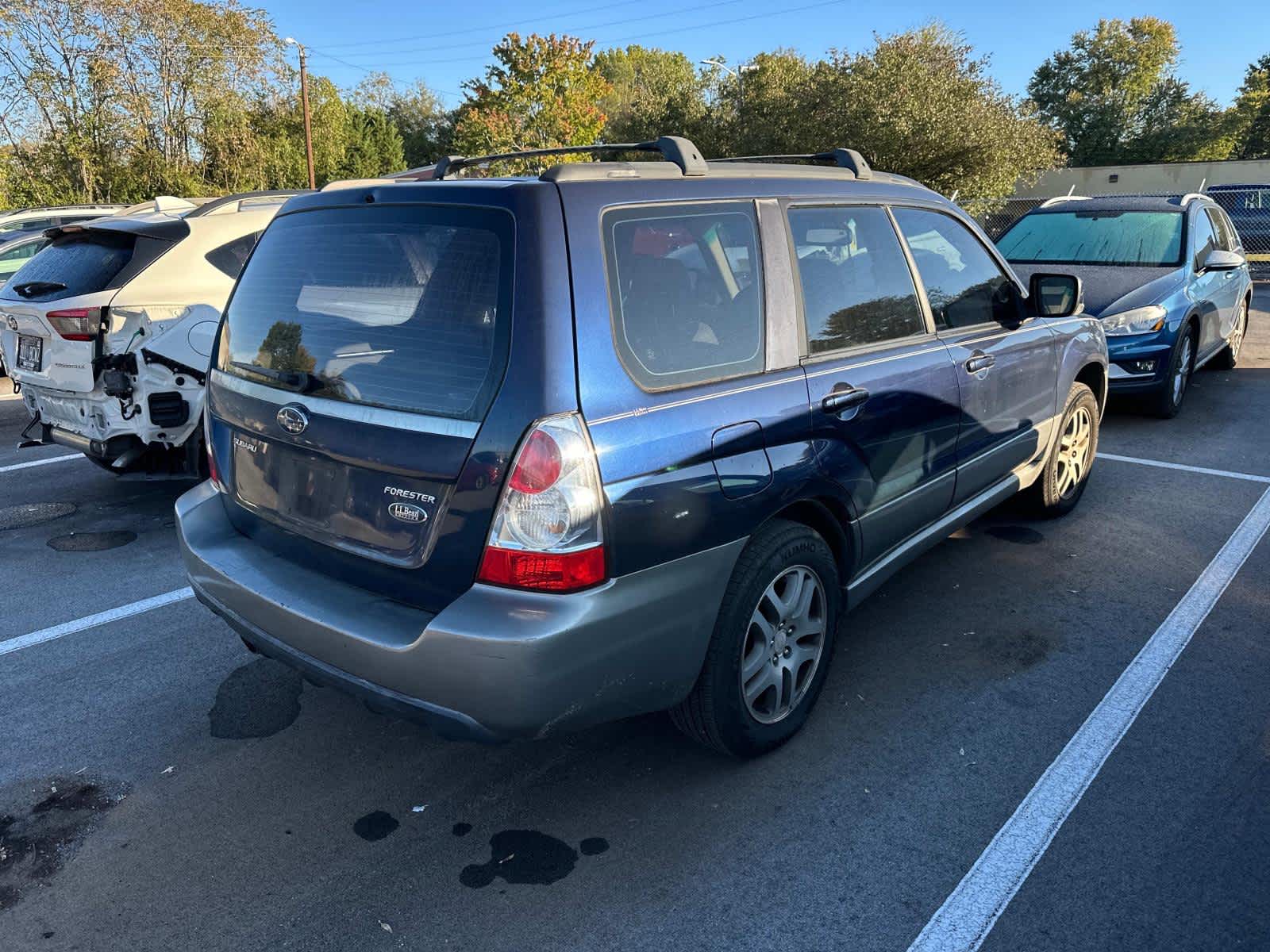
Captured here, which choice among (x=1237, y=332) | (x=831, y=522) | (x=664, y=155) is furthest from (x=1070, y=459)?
(x=1237, y=332)

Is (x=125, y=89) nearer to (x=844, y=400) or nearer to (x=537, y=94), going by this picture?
(x=537, y=94)

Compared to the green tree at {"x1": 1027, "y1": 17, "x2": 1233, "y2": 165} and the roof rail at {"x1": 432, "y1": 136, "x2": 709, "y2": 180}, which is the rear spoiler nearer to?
the roof rail at {"x1": 432, "y1": 136, "x2": 709, "y2": 180}

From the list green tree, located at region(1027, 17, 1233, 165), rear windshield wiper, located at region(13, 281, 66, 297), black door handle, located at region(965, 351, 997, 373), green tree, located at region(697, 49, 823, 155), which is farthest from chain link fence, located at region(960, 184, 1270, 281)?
green tree, located at region(1027, 17, 1233, 165)

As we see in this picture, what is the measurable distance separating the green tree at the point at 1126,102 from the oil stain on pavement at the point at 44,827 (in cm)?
5976

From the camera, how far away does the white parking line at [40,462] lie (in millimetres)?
6677

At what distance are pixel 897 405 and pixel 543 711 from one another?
1.81 m

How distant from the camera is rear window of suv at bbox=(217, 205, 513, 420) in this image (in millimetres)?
2430

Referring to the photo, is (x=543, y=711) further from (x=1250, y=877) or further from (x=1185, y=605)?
(x=1185, y=605)

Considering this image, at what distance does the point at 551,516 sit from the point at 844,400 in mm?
1251

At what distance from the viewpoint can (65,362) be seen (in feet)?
17.2

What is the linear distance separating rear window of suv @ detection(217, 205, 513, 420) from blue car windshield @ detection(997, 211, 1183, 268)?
7343 millimetres

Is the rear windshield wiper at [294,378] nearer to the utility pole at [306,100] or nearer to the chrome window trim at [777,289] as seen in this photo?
the chrome window trim at [777,289]

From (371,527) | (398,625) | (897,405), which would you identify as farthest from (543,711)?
(897,405)

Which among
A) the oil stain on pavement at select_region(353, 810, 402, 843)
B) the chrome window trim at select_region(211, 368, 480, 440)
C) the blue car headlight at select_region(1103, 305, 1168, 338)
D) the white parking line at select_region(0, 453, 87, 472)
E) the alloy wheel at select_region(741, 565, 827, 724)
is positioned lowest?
the oil stain on pavement at select_region(353, 810, 402, 843)
